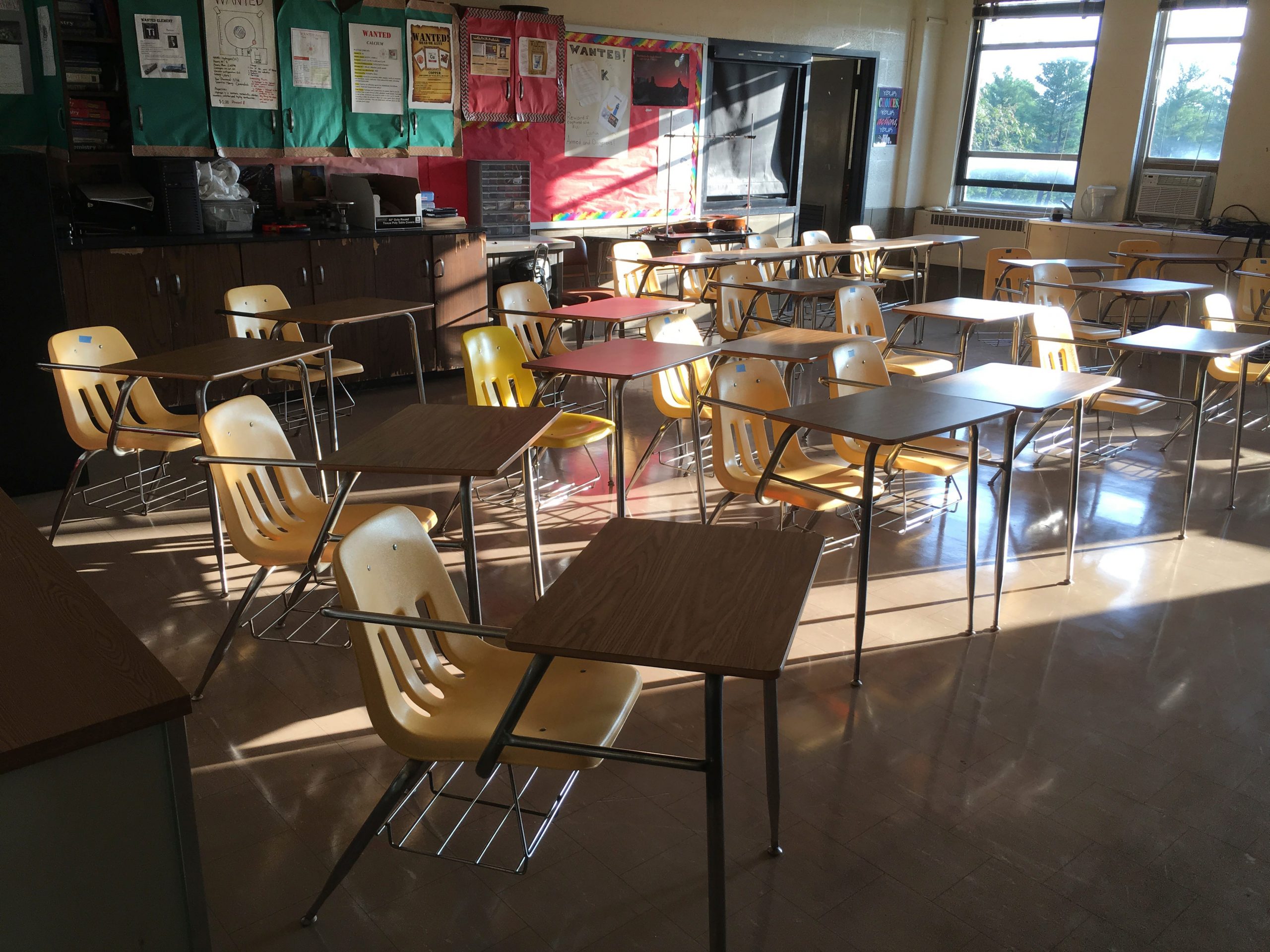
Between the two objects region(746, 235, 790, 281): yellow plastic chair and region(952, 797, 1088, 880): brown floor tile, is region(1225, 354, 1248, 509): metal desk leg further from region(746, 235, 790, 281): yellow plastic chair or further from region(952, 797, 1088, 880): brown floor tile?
region(746, 235, 790, 281): yellow plastic chair

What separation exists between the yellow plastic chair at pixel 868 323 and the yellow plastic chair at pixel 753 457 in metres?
1.39

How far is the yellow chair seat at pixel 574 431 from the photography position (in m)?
3.94

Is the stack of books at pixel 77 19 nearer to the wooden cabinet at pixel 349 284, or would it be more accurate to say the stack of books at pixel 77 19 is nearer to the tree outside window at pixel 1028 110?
the wooden cabinet at pixel 349 284

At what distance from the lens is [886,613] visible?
350 cm

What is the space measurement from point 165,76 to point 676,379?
344 cm

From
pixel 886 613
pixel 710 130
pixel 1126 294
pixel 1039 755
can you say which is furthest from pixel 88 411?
pixel 710 130

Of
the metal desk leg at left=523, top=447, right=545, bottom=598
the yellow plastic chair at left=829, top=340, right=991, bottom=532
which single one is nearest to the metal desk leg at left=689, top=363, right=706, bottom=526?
the yellow plastic chair at left=829, top=340, right=991, bottom=532

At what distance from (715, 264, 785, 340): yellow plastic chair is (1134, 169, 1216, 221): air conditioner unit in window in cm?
485

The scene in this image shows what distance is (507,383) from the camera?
13.5ft

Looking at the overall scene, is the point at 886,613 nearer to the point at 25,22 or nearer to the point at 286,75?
the point at 286,75

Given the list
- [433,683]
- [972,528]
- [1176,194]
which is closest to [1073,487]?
[972,528]

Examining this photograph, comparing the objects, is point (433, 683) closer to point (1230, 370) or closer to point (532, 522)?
point (532, 522)

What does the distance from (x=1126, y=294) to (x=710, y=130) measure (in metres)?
4.30

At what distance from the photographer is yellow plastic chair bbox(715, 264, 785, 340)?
5852 mm
